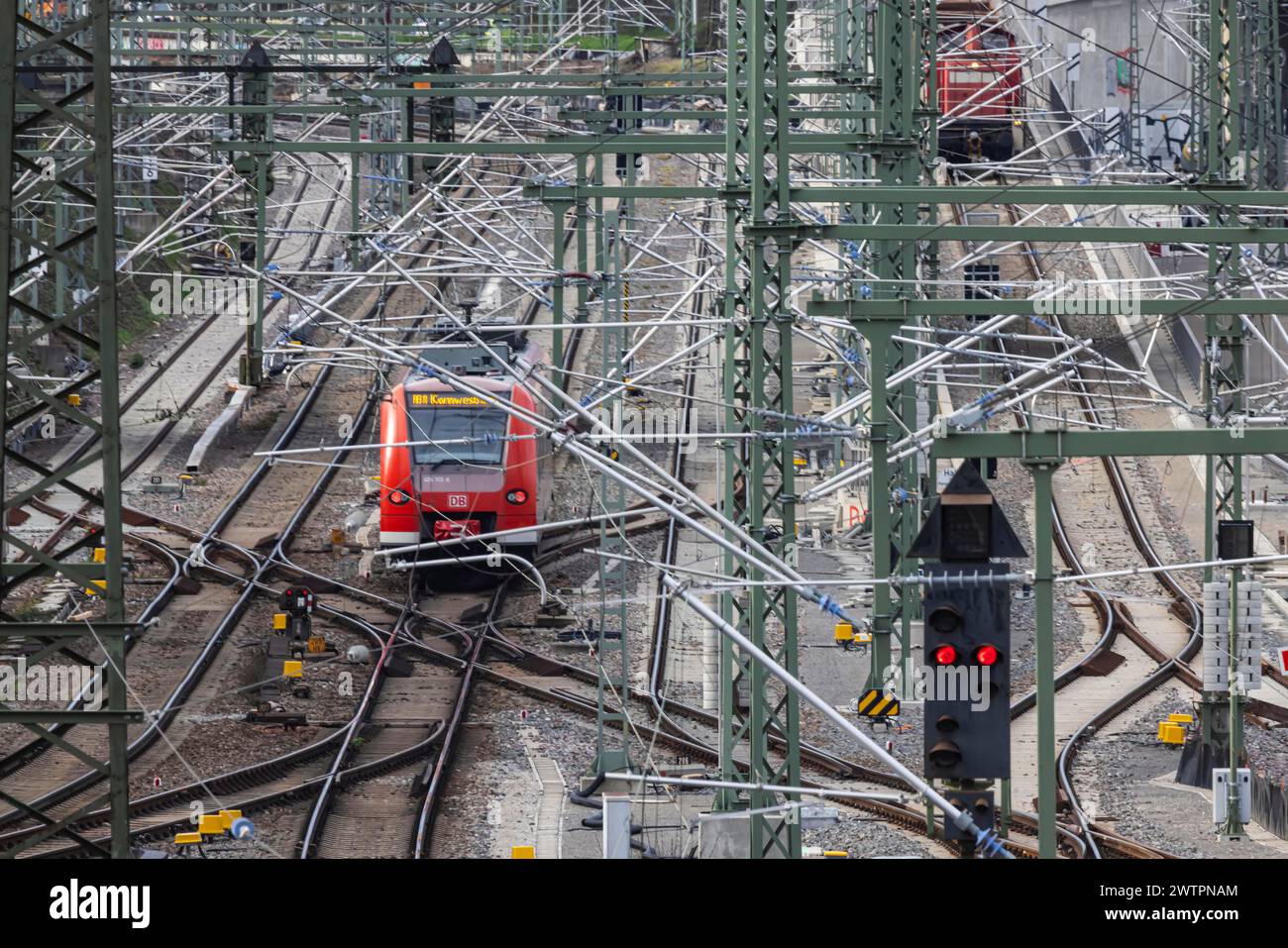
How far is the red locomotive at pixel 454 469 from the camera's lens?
1131 inches

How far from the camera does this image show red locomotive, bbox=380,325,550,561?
28.7 m

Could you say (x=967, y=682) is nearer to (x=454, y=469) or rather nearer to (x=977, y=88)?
(x=454, y=469)

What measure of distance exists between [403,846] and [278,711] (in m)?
4.72

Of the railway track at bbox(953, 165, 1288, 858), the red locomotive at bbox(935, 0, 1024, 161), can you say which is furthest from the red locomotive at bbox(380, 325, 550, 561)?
the red locomotive at bbox(935, 0, 1024, 161)

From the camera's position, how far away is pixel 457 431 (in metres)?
28.8

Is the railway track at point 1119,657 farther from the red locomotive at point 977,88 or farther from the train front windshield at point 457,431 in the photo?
the red locomotive at point 977,88

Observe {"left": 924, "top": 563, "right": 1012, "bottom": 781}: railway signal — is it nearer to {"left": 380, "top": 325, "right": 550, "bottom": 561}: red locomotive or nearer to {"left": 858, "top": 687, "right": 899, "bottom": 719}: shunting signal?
{"left": 858, "top": 687, "right": 899, "bottom": 719}: shunting signal

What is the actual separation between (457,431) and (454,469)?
0.47 meters

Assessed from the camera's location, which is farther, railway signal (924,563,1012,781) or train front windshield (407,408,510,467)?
train front windshield (407,408,510,467)

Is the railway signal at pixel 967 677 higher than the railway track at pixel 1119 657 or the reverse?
higher

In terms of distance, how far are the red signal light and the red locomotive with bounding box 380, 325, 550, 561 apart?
16.4m

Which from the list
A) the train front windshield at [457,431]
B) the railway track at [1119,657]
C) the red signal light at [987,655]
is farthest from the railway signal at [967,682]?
the train front windshield at [457,431]

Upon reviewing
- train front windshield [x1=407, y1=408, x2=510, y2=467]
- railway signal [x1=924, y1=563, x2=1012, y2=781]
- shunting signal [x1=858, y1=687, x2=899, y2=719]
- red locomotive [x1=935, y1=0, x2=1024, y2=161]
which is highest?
red locomotive [x1=935, y1=0, x2=1024, y2=161]

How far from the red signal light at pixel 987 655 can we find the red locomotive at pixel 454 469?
16.4 m
